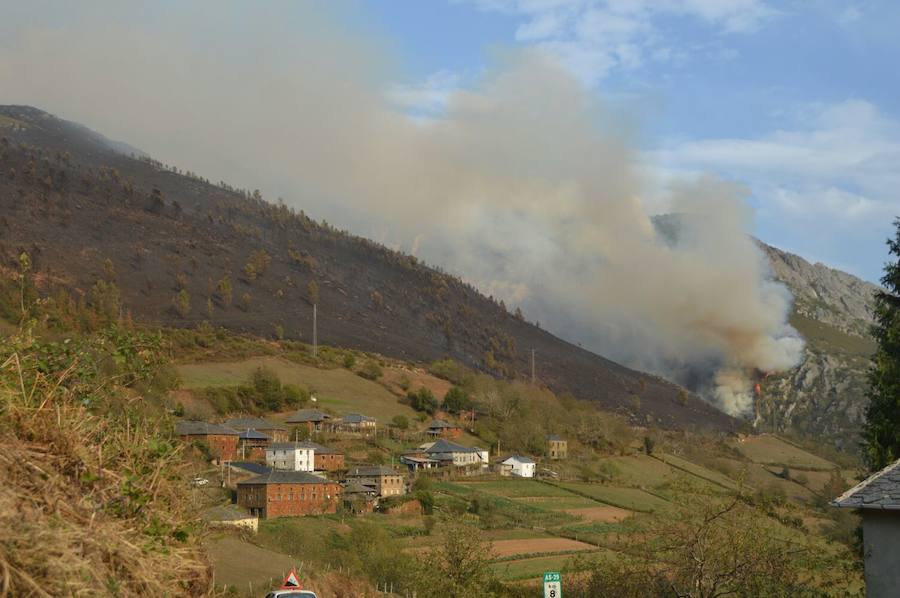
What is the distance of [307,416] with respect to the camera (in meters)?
101

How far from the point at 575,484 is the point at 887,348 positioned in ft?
226

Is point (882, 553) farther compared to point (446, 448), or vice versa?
point (446, 448)

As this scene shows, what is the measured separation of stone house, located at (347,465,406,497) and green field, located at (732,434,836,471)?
223ft

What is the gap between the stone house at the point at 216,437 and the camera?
264 ft

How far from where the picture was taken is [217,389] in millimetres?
102062

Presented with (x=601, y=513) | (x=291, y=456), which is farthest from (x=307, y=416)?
(x=601, y=513)

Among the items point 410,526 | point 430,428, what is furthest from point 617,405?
point 410,526

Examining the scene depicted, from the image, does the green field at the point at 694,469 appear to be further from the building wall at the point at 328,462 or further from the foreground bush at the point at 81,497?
the foreground bush at the point at 81,497

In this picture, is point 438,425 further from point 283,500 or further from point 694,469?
point 283,500

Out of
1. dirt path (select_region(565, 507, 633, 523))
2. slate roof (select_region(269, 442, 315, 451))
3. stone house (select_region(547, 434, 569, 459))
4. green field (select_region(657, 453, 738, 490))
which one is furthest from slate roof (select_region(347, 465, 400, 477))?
green field (select_region(657, 453, 738, 490))

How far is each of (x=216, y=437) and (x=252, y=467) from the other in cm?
637

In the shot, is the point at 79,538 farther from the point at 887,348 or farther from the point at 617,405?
the point at 617,405

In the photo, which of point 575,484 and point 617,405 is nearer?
point 575,484

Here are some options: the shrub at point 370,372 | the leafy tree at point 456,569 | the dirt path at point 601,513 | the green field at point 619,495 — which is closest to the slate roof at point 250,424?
the green field at point 619,495
